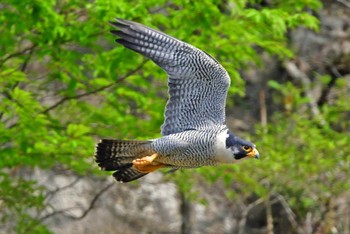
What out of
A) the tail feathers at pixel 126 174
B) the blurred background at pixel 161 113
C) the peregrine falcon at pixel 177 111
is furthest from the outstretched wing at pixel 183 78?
the blurred background at pixel 161 113

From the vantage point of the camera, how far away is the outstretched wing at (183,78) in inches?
283

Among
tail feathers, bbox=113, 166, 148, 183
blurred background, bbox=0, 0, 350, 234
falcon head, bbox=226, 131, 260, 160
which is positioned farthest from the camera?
blurred background, bbox=0, 0, 350, 234

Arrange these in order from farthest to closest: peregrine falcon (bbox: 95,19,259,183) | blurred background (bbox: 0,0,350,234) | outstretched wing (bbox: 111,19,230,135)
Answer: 1. blurred background (bbox: 0,0,350,234)
2. outstretched wing (bbox: 111,19,230,135)
3. peregrine falcon (bbox: 95,19,259,183)

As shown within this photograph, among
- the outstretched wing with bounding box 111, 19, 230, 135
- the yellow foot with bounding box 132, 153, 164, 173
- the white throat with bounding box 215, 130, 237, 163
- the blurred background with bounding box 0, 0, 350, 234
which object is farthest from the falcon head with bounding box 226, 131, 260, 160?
the blurred background with bounding box 0, 0, 350, 234

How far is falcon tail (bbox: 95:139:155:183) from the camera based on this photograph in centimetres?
725

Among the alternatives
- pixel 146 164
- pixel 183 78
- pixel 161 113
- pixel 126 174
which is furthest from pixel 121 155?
pixel 161 113

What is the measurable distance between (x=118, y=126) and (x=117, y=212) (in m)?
4.58

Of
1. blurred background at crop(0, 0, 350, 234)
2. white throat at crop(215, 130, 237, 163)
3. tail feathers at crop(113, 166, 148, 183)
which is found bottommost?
blurred background at crop(0, 0, 350, 234)

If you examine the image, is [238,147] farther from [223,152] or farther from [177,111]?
[177,111]

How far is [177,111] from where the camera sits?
24.2ft

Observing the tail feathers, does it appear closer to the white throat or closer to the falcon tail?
the falcon tail

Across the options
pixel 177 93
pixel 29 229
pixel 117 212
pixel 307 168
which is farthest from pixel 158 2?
pixel 117 212

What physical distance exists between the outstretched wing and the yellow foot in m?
0.30

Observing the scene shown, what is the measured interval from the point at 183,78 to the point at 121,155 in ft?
2.56
